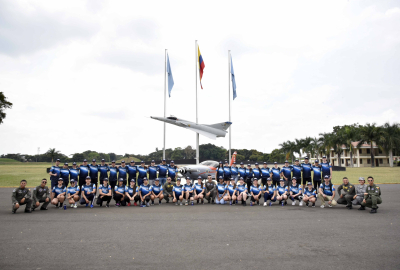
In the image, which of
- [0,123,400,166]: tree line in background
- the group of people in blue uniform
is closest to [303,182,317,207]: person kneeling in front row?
the group of people in blue uniform

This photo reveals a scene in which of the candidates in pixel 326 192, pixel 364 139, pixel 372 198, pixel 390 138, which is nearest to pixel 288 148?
pixel 364 139

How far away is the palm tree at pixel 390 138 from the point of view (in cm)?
5644

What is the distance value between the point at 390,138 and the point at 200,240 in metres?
64.6

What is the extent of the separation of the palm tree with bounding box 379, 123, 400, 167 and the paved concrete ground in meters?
58.4

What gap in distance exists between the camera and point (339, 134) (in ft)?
196

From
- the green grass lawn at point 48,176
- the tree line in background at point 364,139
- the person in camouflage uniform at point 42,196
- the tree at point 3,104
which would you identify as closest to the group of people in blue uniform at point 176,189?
the person in camouflage uniform at point 42,196

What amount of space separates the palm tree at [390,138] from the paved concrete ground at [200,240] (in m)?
58.4

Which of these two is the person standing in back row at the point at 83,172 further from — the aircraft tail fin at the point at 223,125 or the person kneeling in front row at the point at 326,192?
the aircraft tail fin at the point at 223,125

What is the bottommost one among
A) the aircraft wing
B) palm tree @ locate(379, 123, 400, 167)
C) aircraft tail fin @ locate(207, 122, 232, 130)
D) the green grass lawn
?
the green grass lawn

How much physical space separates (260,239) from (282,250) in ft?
2.54

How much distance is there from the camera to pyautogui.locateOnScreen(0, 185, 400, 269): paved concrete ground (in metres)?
4.47

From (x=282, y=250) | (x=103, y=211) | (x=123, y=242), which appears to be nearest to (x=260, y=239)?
(x=282, y=250)

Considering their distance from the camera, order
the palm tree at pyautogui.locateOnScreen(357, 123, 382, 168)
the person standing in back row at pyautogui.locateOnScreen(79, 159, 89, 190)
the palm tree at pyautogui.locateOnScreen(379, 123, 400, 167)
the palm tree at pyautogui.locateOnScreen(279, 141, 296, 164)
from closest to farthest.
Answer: the person standing in back row at pyautogui.locateOnScreen(79, 159, 89, 190)
the palm tree at pyautogui.locateOnScreen(379, 123, 400, 167)
the palm tree at pyautogui.locateOnScreen(357, 123, 382, 168)
the palm tree at pyautogui.locateOnScreen(279, 141, 296, 164)

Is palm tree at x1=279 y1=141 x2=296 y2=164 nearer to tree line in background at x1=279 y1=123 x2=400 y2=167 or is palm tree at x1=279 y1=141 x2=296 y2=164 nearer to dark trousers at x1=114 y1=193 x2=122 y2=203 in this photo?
tree line in background at x1=279 y1=123 x2=400 y2=167
